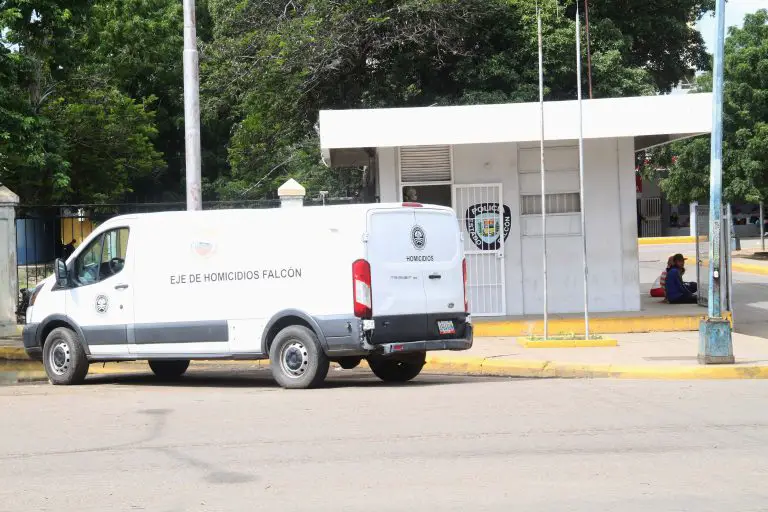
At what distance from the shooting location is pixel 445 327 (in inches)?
504

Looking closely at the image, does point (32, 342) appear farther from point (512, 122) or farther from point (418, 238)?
point (512, 122)

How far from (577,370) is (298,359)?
3865 millimetres

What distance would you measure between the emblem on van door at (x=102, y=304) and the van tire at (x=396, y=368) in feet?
Result: 11.3

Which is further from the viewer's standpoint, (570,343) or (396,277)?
(570,343)

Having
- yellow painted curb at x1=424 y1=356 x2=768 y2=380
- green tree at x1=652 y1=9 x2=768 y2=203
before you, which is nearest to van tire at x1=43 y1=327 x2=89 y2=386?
yellow painted curb at x1=424 y1=356 x2=768 y2=380

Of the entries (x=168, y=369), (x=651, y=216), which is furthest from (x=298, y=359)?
(x=651, y=216)

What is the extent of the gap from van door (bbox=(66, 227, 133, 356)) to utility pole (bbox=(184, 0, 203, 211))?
10.7 feet

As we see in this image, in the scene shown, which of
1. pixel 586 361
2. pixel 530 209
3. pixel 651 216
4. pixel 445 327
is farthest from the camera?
pixel 651 216

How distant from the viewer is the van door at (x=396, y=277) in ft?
40.0

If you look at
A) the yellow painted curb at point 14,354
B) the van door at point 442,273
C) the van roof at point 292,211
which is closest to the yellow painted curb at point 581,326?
the van door at point 442,273

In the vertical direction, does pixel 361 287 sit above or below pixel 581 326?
above

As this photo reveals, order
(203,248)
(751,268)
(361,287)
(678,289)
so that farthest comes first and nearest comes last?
1. (751,268)
2. (678,289)
3. (203,248)
4. (361,287)

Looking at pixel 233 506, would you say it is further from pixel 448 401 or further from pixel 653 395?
pixel 653 395

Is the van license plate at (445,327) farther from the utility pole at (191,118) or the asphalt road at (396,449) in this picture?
the utility pole at (191,118)
